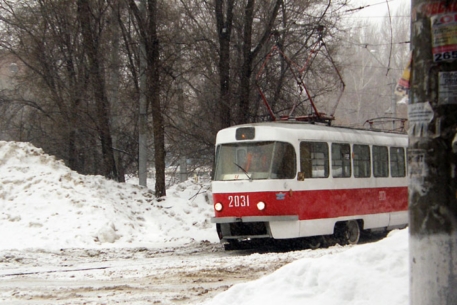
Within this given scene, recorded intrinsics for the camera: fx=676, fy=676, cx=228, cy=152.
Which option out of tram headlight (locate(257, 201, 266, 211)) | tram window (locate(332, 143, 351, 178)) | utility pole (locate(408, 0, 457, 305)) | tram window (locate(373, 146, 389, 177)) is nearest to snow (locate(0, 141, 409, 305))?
tram headlight (locate(257, 201, 266, 211))

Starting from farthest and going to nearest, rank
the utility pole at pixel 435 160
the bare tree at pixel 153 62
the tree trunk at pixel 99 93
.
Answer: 1. the tree trunk at pixel 99 93
2. the bare tree at pixel 153 62
3. the utility pole at pixel 435 160

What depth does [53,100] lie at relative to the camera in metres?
24.2

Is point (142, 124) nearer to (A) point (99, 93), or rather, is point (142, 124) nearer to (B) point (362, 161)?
(A) point (99, 93)

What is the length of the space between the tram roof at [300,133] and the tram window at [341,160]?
0.53 ft

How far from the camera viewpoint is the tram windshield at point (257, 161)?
13695 millimetres

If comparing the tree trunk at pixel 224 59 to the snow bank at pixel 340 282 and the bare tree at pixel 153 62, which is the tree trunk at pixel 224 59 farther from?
the snow bank at pixel 340 282

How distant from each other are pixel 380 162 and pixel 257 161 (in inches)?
173

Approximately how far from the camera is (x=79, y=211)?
1653 centimetres

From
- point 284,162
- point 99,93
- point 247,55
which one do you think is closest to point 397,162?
point 284,162

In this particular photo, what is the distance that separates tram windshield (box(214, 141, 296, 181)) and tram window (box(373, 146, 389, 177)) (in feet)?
11.9

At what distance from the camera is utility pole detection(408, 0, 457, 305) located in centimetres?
420

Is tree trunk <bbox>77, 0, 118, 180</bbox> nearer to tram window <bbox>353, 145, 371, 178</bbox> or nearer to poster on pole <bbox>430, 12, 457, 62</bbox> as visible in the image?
tram window <bbox>353, 145, 371, 178</bbox>

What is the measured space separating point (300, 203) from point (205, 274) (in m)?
4.04

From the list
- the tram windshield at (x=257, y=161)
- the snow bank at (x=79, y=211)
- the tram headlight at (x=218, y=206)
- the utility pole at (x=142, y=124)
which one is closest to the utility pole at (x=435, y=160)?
the tram windshield at (x=257, y=161)
